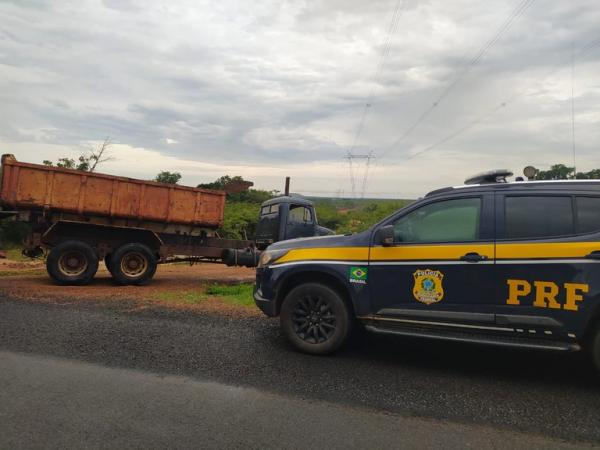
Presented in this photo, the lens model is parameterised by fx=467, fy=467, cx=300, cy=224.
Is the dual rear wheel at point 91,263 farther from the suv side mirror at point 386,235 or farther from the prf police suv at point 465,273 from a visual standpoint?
the suv side mirror at point 386,235

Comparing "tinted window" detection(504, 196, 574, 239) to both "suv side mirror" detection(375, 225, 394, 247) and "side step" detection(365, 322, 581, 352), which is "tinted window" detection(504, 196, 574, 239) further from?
"suv side mirror" detection(375, 225, 394, 247)

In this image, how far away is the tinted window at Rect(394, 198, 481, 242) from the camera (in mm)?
4786

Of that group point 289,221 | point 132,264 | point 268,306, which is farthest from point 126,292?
point 268,306

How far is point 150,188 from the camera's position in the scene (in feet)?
36.7

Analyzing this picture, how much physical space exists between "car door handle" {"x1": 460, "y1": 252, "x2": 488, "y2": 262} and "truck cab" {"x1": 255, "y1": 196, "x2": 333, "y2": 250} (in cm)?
724

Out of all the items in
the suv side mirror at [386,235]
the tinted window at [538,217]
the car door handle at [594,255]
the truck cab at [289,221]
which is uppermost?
the truck cab at [289,221]

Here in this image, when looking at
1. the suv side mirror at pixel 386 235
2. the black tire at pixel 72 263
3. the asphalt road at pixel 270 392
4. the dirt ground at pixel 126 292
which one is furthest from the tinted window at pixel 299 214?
the suv side mirror at pixel 386 235

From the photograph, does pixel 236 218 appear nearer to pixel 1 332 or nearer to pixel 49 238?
pixel 49 238

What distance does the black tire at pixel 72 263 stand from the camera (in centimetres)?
1018

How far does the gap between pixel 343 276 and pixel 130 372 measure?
93.1 inches

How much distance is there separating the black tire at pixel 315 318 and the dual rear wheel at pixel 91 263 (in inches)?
259

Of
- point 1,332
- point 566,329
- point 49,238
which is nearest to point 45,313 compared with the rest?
point 1,332

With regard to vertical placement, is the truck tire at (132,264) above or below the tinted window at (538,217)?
below

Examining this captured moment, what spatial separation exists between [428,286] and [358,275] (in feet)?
2.43
